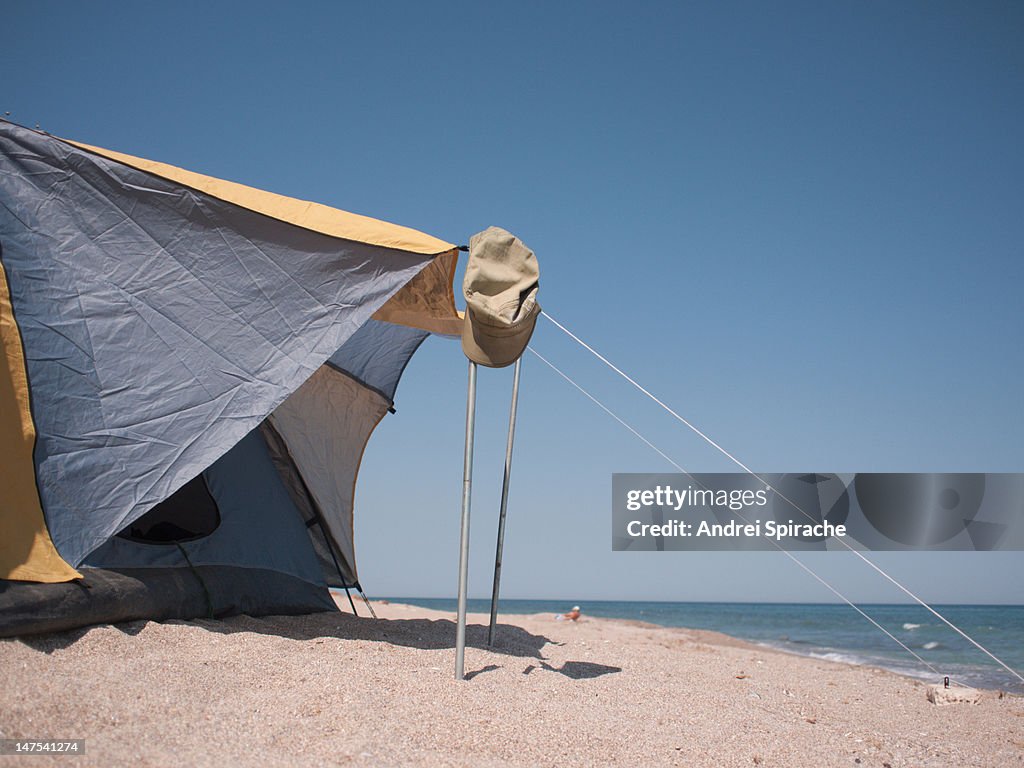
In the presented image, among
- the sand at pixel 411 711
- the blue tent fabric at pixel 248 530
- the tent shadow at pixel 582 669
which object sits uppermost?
the blue tent fabric at pixel 248 530

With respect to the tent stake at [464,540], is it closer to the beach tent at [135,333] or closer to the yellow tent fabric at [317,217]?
the beach tent at [135,333]

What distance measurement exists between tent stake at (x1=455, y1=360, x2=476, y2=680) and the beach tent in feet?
2.74

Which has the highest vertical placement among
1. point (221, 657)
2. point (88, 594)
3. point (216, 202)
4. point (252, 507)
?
point (216, 202)

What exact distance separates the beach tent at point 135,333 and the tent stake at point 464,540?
0.84 m

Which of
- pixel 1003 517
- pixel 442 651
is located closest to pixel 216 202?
pixel 442 651

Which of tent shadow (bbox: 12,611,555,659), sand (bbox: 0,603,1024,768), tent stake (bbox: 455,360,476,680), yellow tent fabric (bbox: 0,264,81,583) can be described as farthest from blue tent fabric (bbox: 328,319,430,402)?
yellow tent fabric (bbox: 0,264,81,583)

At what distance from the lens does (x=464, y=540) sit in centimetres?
422

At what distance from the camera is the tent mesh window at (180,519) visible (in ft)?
17.1

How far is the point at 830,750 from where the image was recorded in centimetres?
364

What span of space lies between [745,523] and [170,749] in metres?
4.79

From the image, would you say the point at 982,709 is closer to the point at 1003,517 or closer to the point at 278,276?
the point at 278,276

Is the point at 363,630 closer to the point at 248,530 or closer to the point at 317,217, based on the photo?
the point at 248,530

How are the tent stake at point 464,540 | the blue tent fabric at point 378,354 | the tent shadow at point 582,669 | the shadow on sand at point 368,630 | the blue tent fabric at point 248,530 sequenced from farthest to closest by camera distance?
the blue tent fabric at point 378,354, the blue tent fabric at point 248,530, the shadow on sand at point 368,630, the tent shadow at point 582,669, the tent stake at point 464,540

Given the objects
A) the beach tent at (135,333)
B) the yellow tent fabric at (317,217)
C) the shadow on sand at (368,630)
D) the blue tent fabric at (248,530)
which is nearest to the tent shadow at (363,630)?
the shadow on sand at (368,630)
